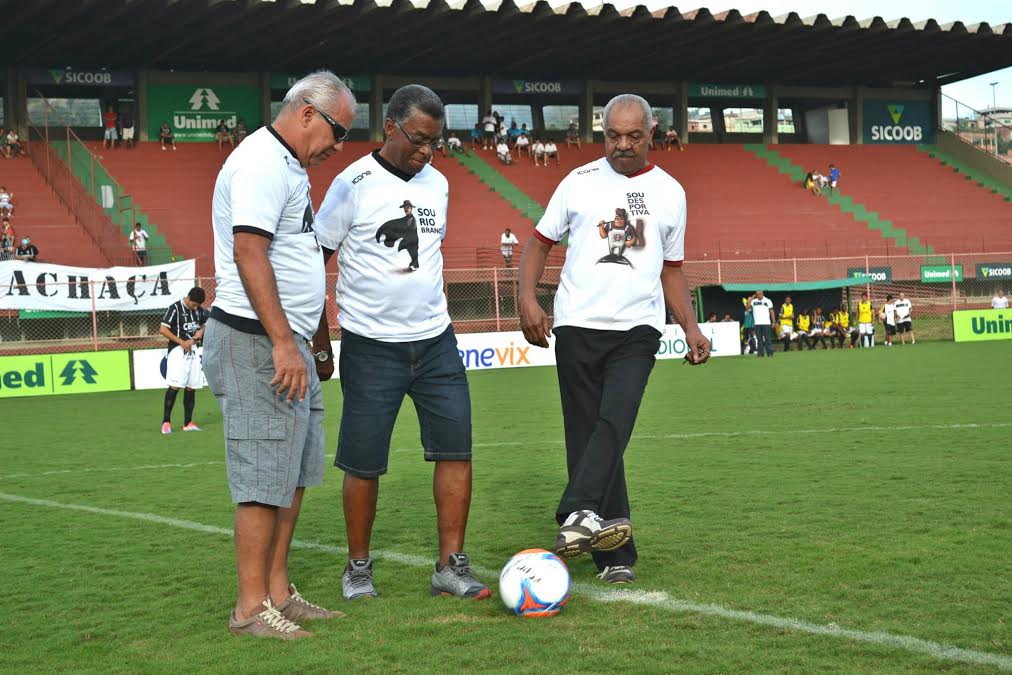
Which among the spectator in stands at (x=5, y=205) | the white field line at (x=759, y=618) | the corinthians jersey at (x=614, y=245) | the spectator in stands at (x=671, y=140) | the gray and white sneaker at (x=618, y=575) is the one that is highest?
the spectator in stands at (x=671, y=140)

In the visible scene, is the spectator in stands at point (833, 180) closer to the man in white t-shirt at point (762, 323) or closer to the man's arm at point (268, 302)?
the man in white t-shirt at point (762, 323)

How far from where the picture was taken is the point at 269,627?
467cm

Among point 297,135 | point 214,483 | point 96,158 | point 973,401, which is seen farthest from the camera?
point 96,158

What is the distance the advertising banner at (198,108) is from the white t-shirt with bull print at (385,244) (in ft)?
121

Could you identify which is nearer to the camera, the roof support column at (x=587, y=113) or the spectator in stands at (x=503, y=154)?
the spectator in stands at (x=503, y=154)

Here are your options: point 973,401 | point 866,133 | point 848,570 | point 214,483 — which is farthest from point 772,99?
point 848,570

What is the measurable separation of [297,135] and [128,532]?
11.7ft

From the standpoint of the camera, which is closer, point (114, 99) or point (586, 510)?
point (586, 510)

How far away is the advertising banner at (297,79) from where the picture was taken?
42000 mm

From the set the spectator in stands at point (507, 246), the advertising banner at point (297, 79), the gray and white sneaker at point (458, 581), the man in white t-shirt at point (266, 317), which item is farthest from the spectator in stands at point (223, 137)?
the man in white t-shirt at point (266, 317)

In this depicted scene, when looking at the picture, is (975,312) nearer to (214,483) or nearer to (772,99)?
(772,99)

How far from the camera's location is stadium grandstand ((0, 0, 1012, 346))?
34.7m

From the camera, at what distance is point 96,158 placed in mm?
37031

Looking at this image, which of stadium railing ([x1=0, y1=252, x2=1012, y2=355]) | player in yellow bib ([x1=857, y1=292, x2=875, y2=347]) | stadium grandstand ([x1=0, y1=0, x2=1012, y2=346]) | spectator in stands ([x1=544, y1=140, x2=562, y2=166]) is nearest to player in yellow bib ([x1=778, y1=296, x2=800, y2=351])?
stadium railing ([x1=0, y1=252, x2=1012, y2=355])
